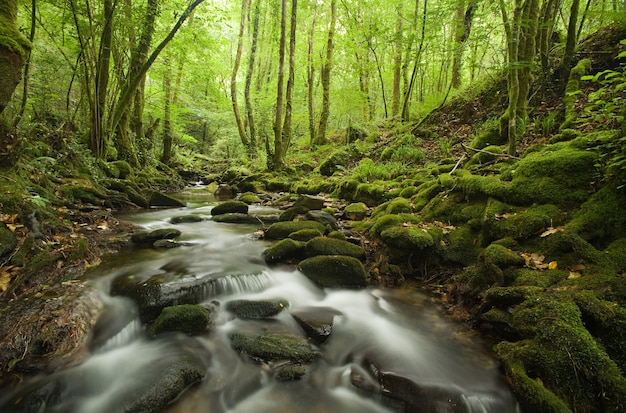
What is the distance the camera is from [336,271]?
4.72m

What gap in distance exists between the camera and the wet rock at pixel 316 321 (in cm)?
352

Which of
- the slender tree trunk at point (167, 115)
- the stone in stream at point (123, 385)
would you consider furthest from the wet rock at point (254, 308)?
the slender tree trunk at point (167, 115)

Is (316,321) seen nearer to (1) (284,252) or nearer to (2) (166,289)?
(1) (284,252)

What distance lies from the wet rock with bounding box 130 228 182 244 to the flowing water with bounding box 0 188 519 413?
2.35ft

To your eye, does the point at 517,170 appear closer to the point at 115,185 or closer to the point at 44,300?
the point at 44,300

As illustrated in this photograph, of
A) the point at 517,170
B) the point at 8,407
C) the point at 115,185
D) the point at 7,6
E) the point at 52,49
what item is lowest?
the point at 8,407

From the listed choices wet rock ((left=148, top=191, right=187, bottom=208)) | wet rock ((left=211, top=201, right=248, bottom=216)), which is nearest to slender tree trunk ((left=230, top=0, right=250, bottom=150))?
wet rock ((left=148, top=191, right=187, bottom=208))

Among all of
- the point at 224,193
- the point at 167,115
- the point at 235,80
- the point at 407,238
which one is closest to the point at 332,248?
the point at 407,238

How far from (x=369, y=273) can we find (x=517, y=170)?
9.18 ft

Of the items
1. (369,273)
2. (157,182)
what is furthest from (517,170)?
(157,182)

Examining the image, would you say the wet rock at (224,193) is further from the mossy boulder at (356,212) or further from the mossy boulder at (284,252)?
the mossy boulder at (284,252)

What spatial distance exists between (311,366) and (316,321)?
0.62 metres

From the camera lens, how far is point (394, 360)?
3.24 m

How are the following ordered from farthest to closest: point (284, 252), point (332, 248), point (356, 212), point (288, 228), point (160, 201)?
1. point (160, 201)
2. point (356, 212)
3. point (288, 228)
4. point (284, 252)
5. point (332, 248)
